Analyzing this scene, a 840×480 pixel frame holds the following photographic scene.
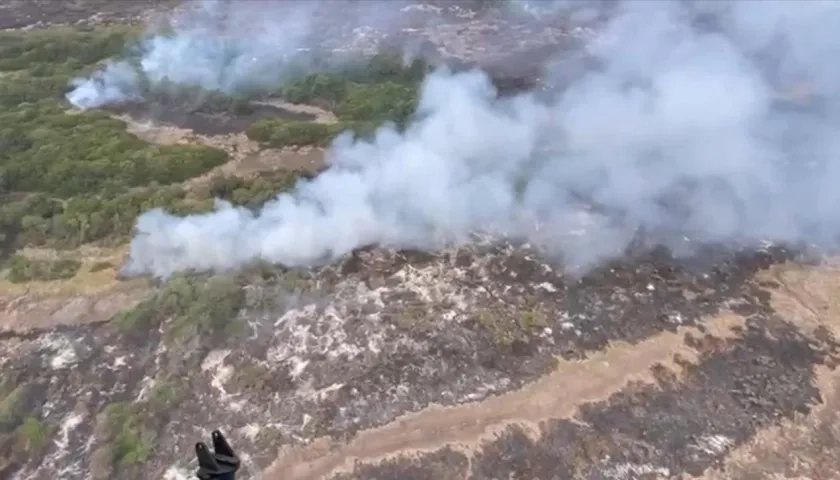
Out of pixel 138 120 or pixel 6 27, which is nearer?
pixel 138 120

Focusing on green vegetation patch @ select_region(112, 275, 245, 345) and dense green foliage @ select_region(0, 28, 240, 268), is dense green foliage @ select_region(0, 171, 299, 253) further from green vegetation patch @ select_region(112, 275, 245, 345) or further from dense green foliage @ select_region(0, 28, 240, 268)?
green vegetation patch @ select_region(112, 275, 245, 345)

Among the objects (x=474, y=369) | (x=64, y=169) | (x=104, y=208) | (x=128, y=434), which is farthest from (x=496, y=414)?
(x=64, y=169)

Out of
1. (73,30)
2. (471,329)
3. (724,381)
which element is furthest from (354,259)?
(73,30)

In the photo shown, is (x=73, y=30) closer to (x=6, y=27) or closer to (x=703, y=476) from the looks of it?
A: (x=6, y=27)

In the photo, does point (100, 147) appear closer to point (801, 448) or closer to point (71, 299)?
point (71, 299)

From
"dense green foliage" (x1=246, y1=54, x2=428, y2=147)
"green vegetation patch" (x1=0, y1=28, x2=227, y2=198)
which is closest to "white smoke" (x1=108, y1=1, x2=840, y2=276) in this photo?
"dense green foliage" (x1=246, y1=54, x2=428, y2=147)
